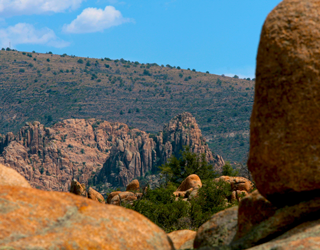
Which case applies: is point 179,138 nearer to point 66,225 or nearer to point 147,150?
point 147,150

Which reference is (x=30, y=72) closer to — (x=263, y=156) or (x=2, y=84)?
(x=2, y=84)

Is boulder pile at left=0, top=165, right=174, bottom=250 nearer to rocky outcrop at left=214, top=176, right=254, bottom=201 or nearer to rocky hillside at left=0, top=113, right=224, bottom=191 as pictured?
rocky outcrop at left=214, top=176, right=254, bottom=201

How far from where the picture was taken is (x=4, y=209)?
6.55 meters

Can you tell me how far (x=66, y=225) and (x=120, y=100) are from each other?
17141 cm

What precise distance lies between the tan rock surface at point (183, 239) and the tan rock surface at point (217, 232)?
582 mm

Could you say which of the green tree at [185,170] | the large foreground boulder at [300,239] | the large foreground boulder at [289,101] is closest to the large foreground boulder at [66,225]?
the large foreground boulder at [300,239]

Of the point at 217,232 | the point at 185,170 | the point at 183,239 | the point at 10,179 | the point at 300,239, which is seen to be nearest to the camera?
the point at 300,239

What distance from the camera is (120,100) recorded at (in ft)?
580

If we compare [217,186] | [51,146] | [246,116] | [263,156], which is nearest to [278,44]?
[263,156]

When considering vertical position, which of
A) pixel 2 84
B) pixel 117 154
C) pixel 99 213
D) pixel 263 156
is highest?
pixel 2 84

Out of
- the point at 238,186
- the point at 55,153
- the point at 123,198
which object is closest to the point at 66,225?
the point at 238,186

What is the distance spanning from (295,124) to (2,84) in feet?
598

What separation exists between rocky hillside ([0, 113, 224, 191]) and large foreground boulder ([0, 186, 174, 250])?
102 meters

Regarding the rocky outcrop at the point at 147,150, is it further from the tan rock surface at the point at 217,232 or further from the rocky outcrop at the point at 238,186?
the tan rock surface at the point at 217,232
